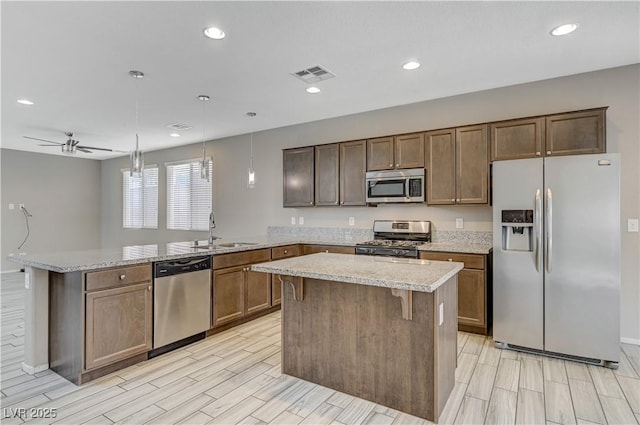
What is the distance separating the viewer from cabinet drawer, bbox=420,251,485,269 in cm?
349

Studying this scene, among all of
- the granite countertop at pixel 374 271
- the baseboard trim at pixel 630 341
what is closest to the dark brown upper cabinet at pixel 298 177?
the granite countertop at pixel 374 271

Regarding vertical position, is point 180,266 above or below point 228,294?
above

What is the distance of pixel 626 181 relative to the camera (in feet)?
10.9

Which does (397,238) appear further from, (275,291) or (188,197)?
(188,197)

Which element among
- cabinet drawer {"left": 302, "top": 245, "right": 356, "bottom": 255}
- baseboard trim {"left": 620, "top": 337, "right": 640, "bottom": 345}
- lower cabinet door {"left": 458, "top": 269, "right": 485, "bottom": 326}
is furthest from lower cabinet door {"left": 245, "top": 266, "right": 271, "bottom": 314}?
baseboard trim {"left": 620, "top": 337, "right": 640, "bottom": 345}

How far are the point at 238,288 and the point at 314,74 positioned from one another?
243cm

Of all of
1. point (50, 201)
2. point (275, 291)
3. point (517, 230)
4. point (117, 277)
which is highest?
point (50, 201)

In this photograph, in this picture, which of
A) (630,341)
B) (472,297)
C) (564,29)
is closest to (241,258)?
(472,297)

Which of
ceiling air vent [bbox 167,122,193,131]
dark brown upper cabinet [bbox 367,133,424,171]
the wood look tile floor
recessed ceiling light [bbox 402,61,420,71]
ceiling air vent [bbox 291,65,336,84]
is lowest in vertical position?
the wood look tile floor

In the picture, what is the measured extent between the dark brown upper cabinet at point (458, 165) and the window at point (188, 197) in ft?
13.9

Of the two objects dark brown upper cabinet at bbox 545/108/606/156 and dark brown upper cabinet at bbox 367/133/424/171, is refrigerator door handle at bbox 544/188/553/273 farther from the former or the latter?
dark brown upper cabinet at bbox 367/133/424/171

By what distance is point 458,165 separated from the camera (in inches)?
152

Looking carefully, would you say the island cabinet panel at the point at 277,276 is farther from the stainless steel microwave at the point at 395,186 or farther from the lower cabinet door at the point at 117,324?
the lower cabinet door at the point at 117,324

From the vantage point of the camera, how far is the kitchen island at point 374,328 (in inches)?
81.9
